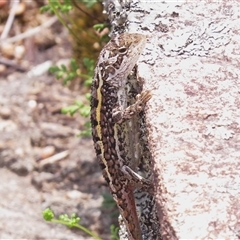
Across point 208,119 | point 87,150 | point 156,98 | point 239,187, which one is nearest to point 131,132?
point 156,98

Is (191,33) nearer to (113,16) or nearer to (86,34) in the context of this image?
(113,16)

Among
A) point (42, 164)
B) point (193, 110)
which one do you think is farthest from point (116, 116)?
point (42, 164)

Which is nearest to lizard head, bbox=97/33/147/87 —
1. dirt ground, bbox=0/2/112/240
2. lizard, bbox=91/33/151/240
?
lizard, bbox=91/33/151/240

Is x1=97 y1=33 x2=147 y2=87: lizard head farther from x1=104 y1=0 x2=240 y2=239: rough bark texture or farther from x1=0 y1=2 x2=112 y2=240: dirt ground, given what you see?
x1=0 y1=2 x2=112 y2=240: dirt ground

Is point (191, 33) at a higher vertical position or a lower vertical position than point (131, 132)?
higher

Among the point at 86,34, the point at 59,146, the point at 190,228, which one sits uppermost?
the point at 190,228

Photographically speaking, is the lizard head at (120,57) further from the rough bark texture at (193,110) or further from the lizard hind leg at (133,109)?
the lizard hind leg at (133,109)

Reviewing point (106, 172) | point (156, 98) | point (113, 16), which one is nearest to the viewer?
point (156, 98)
